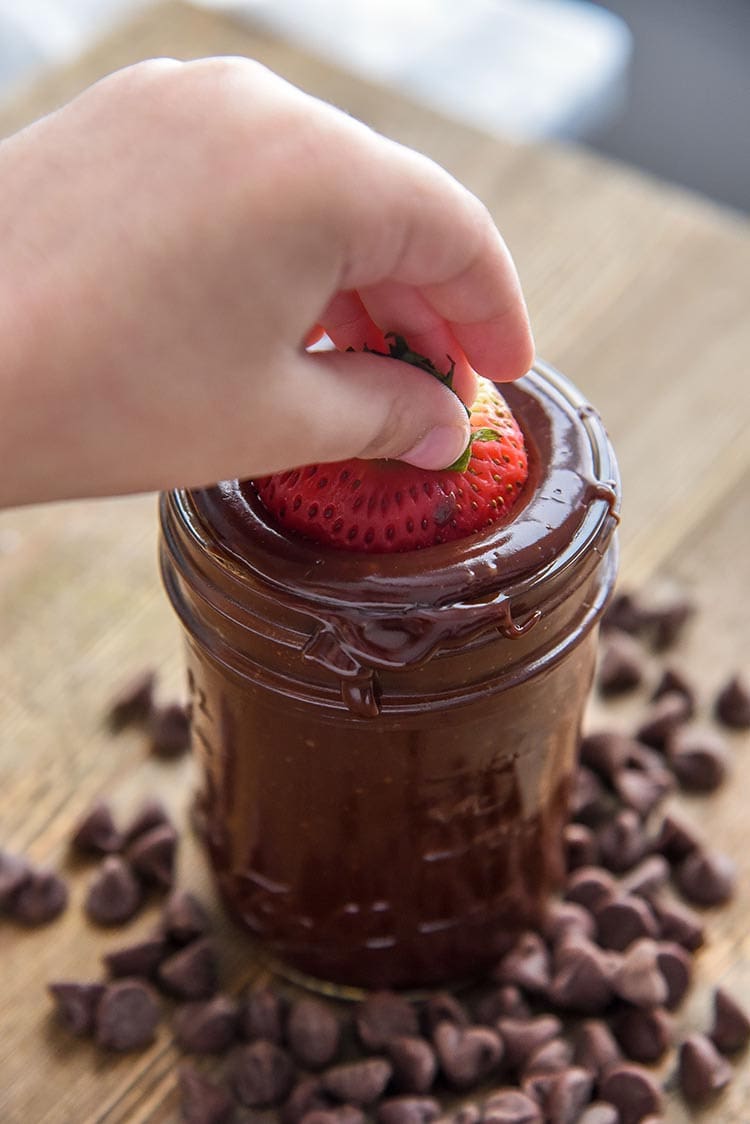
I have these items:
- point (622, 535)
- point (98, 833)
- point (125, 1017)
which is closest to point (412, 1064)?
point (125, 1017)

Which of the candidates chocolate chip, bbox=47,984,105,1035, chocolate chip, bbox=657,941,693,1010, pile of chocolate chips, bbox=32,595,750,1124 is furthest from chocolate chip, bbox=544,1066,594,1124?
chocolate chip, bbox=47,984,105,1035

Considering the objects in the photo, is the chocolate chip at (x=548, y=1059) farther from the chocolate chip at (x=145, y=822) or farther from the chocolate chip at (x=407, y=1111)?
the chocolate chip at (x=145, y=822)

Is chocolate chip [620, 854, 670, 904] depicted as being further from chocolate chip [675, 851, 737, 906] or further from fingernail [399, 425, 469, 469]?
fingernail [399, 425, 469, 469]

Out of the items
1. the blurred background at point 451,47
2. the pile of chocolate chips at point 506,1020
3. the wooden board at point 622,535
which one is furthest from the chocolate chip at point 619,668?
the blurred background at point 451,47

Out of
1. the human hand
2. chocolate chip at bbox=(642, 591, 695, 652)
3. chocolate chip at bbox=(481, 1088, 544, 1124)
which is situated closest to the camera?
the human hand

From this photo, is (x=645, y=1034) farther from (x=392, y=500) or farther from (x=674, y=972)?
(x=392, y=500)

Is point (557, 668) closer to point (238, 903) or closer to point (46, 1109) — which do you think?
point (238, 903)
